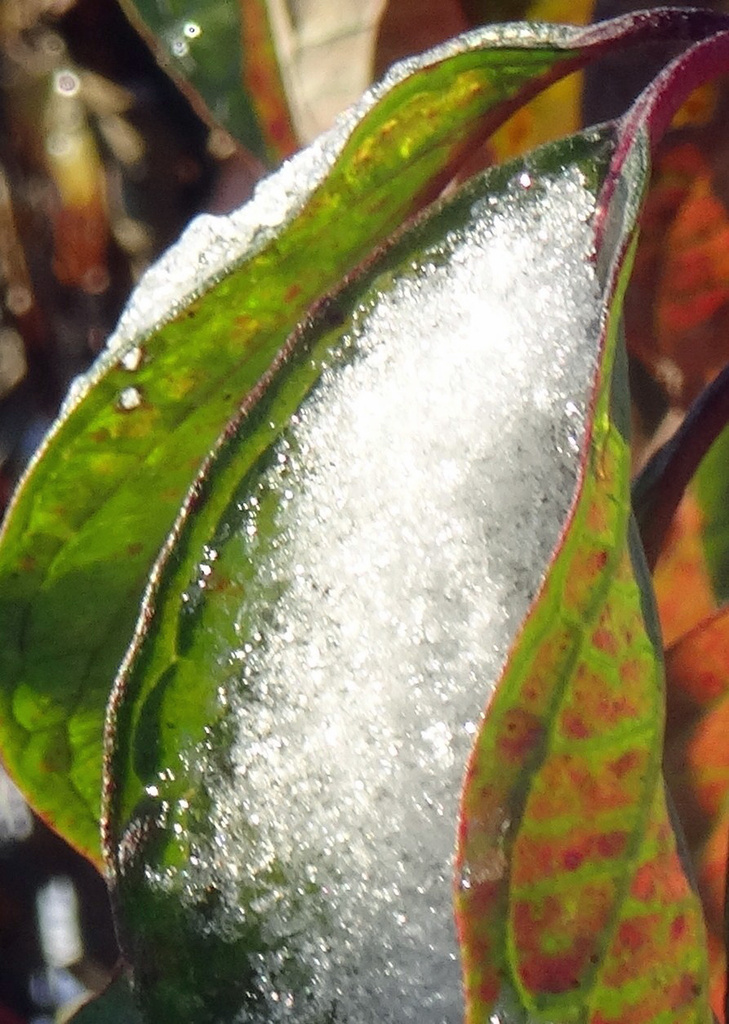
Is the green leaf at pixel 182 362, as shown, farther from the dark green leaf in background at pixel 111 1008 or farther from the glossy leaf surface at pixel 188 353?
the dark green leaf in background at pixel 111 1008

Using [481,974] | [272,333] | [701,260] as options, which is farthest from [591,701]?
[701,260]

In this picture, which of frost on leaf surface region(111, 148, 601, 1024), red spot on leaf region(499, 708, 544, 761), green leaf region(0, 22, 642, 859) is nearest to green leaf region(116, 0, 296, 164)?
green leaf region(0, 22, 642, 859)

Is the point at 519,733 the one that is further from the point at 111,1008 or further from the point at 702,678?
the point at 111,1008

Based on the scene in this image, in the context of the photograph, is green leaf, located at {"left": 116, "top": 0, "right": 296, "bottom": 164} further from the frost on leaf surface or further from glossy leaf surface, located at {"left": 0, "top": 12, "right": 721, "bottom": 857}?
the frost on leaf surface

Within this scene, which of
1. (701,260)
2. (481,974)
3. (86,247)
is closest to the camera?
(481,974)

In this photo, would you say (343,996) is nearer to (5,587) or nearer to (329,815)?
(329,815)

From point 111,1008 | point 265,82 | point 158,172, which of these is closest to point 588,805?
point 111,1008

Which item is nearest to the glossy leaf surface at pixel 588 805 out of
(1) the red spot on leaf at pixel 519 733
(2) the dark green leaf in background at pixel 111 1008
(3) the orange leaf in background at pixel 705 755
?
(1) the red spot on leaf at pixel 519 733
